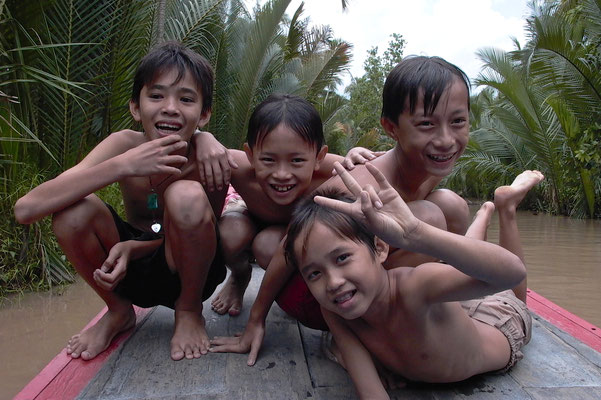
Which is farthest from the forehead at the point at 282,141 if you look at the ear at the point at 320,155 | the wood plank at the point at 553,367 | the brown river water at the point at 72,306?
the brown river water at the point at 72,306

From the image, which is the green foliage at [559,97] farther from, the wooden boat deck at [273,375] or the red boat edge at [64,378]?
the red boat edge at [64,378]

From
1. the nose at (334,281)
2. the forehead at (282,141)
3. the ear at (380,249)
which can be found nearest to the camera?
the nose at (334,281)

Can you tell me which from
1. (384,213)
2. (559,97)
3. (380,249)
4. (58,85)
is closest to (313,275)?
(380,249)

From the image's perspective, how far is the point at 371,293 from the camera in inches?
57.6

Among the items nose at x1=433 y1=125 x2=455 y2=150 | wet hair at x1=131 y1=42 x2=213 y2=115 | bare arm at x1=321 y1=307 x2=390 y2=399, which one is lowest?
bare arm at x1=321 y1=307 x2=390 y2=399

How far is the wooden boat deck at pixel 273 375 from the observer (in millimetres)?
1598

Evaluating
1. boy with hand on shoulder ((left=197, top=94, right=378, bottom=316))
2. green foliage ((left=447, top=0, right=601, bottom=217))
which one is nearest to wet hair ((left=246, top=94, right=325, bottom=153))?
boy with hand on shoulder ((left=197, top=94, right=378, bottom=316))

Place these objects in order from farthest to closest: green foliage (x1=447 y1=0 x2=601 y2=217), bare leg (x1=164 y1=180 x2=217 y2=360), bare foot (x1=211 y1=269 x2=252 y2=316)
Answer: green foliage (x1=447 y1=0 x2=601 y2=217)
bare foot (x1=211 y1=269 x2=252 y2=316)
bare leg (x1=164 y1=180 x2=217 y2=360)

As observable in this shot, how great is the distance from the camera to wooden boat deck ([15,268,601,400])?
1.60 metres

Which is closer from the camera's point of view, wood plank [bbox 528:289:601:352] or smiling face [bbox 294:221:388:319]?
smiling face [bbox 294:221:388:319]

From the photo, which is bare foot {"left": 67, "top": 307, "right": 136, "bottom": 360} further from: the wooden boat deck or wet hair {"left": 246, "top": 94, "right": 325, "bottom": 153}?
wet hair {"left": 246, "top": 94, "right": 325, "bottom": 153}

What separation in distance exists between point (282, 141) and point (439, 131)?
592mm

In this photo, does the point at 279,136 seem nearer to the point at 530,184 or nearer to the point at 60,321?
the point at 530,184

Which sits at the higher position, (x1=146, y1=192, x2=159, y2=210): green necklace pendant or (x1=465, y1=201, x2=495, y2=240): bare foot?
(x1=465, y1=201, x2=495, y2=240): bare foot
